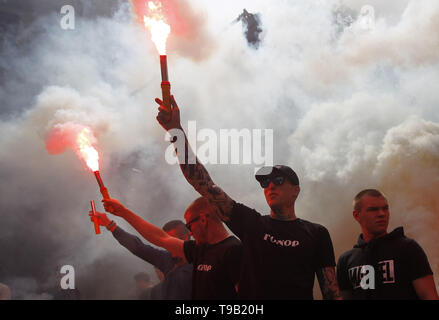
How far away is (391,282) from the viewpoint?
2594mm

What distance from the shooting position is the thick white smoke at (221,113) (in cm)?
452

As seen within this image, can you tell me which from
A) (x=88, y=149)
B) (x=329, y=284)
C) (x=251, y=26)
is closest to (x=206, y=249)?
(x=329, y=284)

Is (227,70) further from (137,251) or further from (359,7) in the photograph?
(137,251)

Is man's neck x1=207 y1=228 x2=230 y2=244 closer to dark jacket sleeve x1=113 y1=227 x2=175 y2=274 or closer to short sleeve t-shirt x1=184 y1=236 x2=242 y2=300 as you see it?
short sleeve t-shirt x1=184 y1=236 x2=242 y2=300

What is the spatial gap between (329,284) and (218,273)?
693 millimetres

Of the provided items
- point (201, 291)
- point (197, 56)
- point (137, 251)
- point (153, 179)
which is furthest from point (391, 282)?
point (197, 56)

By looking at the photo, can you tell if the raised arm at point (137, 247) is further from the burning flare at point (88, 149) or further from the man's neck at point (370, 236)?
the man's neck at point (370, 236)

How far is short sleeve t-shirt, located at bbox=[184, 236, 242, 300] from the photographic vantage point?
2715 mm

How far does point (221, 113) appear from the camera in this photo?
183 inches

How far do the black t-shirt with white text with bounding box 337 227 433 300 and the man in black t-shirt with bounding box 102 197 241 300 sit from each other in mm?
763

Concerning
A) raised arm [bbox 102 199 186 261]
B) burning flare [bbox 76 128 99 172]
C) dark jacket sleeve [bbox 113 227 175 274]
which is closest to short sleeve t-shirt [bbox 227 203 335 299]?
raised arm [bbox 102 199 186 261]

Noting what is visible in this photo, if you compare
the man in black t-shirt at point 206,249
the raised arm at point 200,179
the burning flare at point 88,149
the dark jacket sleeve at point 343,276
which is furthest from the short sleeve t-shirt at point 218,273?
the burning flare at point 88,149

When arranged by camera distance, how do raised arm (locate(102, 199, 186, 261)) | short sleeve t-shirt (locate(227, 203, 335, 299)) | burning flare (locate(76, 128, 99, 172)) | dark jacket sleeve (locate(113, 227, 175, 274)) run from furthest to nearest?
1. burning flare (locate(76, 128, 99, 172))
2. dark jacket sleeve (locate(113, 227, 175, 274))
3. raised arm (locate(102, 199, 186, 261))
4. short sleeve t-shirt (locate(227, 203, 335, 299))

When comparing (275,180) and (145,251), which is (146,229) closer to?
(145,251)
